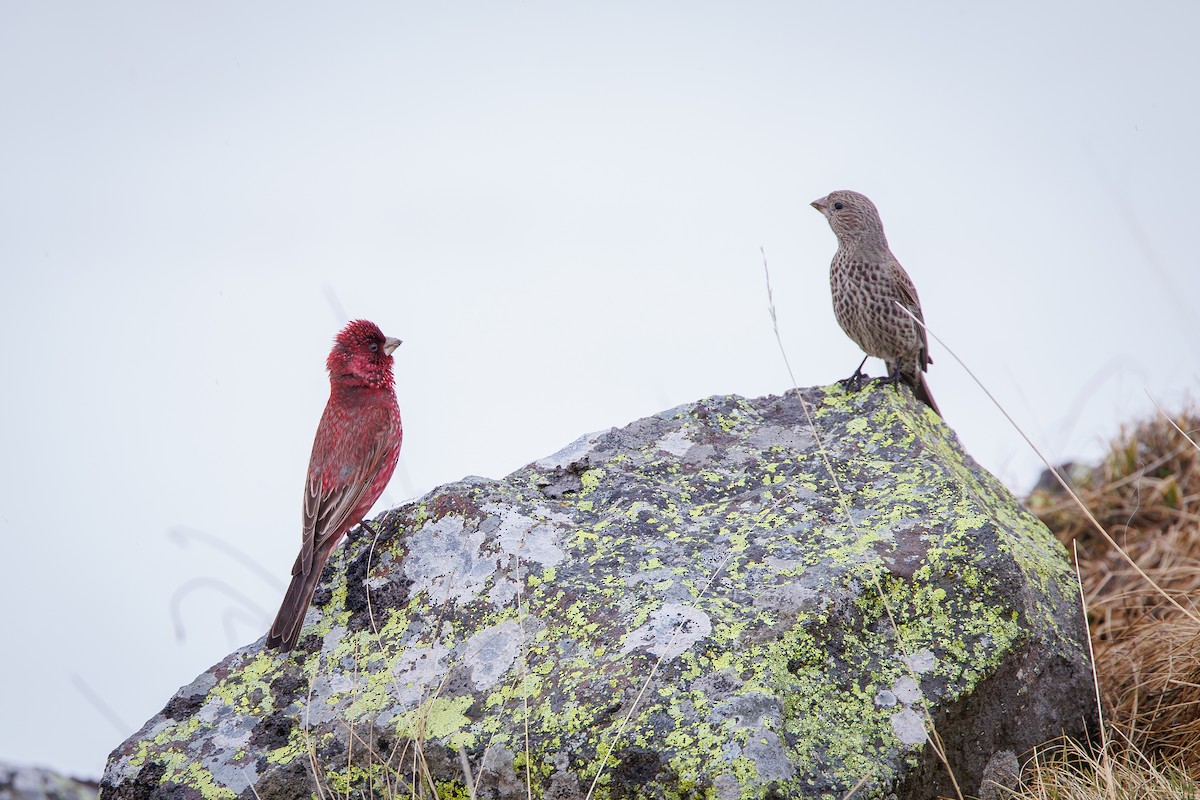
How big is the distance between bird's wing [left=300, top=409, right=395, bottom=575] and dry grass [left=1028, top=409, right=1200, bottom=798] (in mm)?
3018

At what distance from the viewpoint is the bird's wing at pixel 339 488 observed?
15.4 ft

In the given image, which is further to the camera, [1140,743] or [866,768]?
[1140,743]

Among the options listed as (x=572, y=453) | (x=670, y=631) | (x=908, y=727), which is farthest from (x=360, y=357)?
(x=908, y=727)

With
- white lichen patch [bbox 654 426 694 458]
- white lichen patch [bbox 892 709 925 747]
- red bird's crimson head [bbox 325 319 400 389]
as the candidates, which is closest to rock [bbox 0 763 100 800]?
red bird's crimson head [bbox 325 319 400 389]

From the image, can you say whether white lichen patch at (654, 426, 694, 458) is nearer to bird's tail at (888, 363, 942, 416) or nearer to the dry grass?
bird's tail at (888, 363, 942, 416)

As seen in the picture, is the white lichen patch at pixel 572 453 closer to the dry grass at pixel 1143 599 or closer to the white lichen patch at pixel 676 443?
the white lichen patch at pixel 676 443

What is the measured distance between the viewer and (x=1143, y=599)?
21.4 feet

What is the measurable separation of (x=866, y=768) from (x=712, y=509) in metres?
1.31

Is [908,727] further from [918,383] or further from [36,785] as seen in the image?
[36,785]

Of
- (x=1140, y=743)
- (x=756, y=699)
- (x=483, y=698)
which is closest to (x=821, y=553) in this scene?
(x=756, y=699)

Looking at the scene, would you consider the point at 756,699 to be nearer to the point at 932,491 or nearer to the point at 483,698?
the point at 483,698

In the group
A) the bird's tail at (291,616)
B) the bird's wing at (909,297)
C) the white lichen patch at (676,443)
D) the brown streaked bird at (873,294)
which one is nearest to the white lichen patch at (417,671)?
the bird's tail at (291,616)

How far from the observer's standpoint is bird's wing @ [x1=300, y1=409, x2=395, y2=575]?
468cm

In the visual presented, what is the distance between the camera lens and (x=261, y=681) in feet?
14.0
